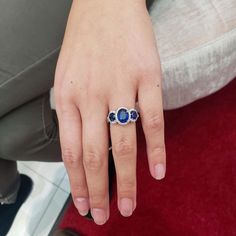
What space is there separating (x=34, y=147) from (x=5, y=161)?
→ 0.13 m

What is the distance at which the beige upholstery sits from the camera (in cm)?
68

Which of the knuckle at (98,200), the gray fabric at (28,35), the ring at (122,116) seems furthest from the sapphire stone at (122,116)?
the gray fabric at (28,35)

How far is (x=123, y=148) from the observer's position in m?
0.50

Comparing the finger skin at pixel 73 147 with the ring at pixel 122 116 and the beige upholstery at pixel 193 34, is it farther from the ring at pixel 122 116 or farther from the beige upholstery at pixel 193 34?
the beige upholstery at pixel 193 34

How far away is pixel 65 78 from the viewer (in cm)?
54

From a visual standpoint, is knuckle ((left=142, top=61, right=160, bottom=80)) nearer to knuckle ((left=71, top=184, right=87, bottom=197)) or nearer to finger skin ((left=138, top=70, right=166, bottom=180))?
finger skin ((left=138, top=70, right=166, bottom=180))

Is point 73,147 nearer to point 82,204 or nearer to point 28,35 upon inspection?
point 82,204

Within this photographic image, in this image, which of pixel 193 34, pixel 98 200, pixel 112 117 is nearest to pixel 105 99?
pixel 112 117

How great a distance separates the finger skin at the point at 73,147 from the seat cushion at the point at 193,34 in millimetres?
259

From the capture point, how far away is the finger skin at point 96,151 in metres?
0.50

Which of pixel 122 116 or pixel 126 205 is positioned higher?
pixel 122 116

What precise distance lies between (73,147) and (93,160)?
0.11 ft

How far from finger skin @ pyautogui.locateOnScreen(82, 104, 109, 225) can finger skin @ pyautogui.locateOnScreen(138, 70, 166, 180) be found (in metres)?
0.05

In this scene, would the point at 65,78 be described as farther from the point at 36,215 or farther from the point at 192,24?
the point at 36,215
